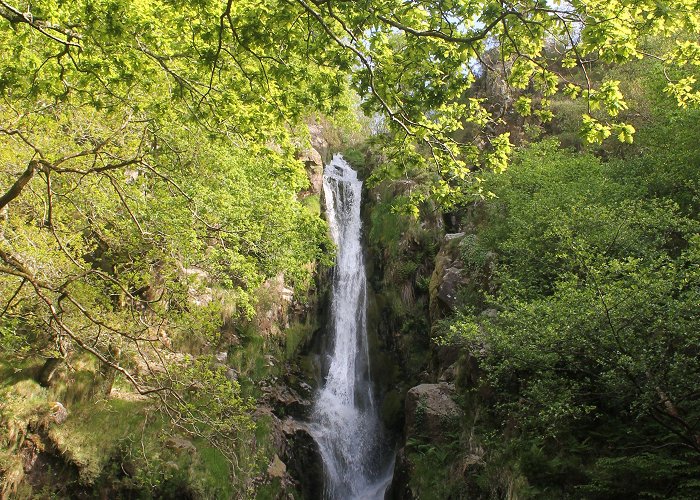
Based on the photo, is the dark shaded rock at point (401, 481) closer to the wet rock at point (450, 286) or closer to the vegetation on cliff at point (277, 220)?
the vegetation on cliff at point (277, 220)

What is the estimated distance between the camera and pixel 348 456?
53.7 ft

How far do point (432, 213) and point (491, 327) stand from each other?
42.4ft

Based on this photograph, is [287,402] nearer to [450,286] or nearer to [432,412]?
[432,412]

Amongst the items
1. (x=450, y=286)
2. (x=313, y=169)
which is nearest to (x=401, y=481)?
(x=450, y=286)

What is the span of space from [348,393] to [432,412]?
5946 millimetres

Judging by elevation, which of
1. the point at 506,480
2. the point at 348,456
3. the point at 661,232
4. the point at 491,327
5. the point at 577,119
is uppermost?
the point at 577,119

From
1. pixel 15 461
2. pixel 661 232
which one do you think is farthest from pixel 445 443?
pixel 15 461

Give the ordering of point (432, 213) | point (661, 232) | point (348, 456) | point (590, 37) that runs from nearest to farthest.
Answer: point (590, 37) < point (661, 232) < point (348, 456) < point (432, 213)

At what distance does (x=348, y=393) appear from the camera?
1883cm

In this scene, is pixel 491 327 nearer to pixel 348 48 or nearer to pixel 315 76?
pixel 315 76

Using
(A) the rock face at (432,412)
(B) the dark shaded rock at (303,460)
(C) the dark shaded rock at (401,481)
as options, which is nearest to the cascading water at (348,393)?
(B) the dark shaded rock at (303,460)

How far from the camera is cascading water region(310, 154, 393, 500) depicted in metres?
15.9

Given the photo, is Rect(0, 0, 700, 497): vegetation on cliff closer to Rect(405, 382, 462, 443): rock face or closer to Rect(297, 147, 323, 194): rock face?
Rect(405, 382, 462, 443): rock face

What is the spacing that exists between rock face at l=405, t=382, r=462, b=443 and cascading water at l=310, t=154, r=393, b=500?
3.33m
